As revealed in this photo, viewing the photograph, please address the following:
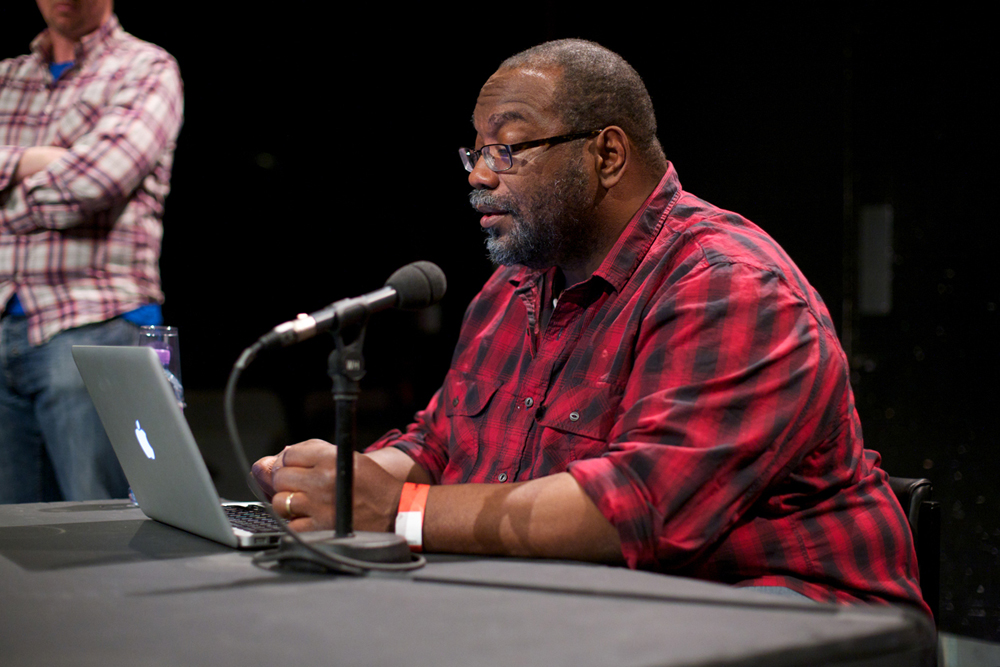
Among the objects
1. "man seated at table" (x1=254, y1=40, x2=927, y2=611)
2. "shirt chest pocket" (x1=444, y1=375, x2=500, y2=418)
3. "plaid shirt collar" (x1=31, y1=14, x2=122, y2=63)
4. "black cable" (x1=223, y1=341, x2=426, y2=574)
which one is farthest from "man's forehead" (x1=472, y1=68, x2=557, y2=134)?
"plaid shirt collar" (x1=31, y1=14, x2=122, y2=63)

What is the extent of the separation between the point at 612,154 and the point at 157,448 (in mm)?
910

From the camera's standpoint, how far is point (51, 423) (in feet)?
7.13

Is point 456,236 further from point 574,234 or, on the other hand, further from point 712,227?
point 712,227

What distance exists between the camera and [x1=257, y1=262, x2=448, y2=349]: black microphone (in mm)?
959

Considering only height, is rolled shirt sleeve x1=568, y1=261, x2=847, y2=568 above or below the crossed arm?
above

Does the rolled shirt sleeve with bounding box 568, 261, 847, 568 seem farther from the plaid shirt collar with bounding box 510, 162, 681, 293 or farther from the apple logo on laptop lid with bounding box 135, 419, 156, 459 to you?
the apple logo on laptop lid with bounding box 135, 419, 156, 459

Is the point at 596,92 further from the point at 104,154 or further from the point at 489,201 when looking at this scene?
the point at 104,154

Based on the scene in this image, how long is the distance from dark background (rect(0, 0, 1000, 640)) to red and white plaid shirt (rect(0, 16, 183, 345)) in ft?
3.29

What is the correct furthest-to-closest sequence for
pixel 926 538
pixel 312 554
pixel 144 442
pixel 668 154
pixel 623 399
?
pixel 668 154
pixel 926 538
pixel 623 399
pixel 144 442
pixel 312 554

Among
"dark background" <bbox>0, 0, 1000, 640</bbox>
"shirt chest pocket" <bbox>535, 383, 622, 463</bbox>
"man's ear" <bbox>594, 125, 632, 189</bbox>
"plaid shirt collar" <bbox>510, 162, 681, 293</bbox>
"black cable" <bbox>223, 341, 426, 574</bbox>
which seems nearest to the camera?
"black cable" <bbox>223, 341, 426, 574</bbox>

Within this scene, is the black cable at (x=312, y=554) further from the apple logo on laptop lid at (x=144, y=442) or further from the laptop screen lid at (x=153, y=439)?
the apple logo on laptop lid at (x=144, y=442)

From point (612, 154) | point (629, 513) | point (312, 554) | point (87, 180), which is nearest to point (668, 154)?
point (612, 154)

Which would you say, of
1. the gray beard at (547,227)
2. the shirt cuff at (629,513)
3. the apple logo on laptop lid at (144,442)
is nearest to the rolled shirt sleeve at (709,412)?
the shirt cuff at (629,513)

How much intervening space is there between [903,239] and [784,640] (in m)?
2.21
